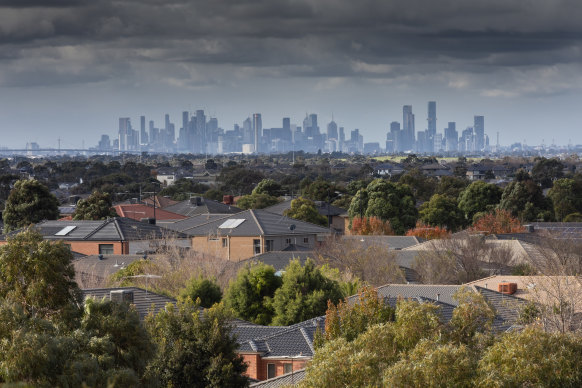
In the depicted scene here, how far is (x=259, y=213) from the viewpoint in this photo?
7306cm

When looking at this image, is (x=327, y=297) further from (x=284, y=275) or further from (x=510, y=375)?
(x=510, y=375)

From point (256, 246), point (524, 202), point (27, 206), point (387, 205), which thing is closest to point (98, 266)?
point (256, 246)

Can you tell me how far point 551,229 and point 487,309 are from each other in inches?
2124

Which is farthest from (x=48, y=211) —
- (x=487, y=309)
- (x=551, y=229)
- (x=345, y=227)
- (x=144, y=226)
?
(x=487, y=309)

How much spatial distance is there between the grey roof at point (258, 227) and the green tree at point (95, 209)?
44.8 feet

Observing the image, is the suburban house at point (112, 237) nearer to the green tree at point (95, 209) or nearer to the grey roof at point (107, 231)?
the grey roof at point (107, 231)

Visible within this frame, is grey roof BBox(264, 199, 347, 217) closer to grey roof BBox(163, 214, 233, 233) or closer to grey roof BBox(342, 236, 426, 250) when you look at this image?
grey roof BBox(163, 214, 233, 233)

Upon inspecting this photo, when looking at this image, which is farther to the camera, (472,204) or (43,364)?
(472,204)

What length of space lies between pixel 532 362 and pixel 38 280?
34.5 ft

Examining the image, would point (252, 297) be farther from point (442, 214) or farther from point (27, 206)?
point (442, 214)


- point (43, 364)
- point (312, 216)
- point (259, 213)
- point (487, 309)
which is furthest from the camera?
point (312, 216)

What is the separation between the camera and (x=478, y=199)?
102m

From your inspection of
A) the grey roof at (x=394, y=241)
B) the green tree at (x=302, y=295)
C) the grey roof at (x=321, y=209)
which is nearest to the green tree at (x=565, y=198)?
the grey roof at (x=321, y=209)

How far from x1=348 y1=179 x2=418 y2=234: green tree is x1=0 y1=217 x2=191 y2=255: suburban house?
27.3 meters
